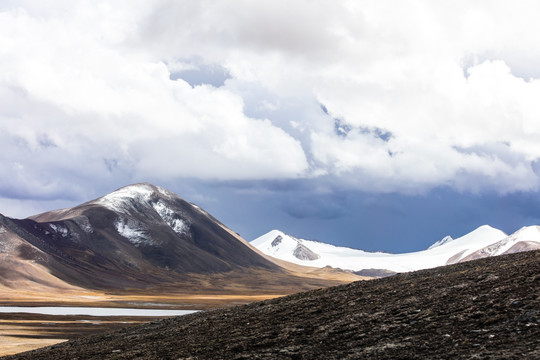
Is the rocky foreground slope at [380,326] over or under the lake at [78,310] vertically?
over

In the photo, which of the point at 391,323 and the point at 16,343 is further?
the point at 16,343

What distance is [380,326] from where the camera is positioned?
24016 mm

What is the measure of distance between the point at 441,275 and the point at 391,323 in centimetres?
1078

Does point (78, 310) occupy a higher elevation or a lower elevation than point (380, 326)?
lower

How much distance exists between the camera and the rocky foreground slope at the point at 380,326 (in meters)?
19.8

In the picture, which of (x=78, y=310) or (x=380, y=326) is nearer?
(x=380, y=326)

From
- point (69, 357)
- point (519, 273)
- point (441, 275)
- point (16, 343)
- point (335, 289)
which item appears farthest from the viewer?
point (16, 343)

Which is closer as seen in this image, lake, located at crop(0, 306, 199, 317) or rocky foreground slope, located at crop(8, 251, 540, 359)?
rocky foreground slope, located at crop(8, 251, 540, 359)

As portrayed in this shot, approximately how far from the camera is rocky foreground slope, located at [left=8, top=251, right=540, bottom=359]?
1977 centimetres

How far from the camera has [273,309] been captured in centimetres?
3478

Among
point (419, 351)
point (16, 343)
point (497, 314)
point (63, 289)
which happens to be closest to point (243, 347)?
point (419, 351)

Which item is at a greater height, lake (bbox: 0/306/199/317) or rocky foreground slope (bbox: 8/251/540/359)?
rocky foreground slope (bbox: 8/251/540/359)

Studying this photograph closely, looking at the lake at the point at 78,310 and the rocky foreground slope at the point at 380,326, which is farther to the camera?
the lake at the point at 78,310

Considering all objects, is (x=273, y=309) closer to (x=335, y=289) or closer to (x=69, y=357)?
(x=335, y=289)
